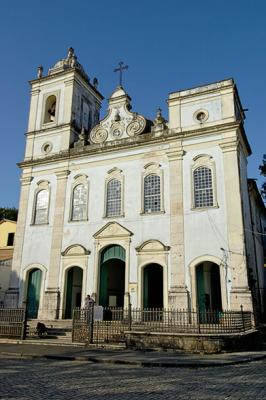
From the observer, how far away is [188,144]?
20.0 m

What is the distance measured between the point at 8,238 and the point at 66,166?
1259 centimetres

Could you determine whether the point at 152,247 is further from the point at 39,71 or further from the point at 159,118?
the point at 39,71

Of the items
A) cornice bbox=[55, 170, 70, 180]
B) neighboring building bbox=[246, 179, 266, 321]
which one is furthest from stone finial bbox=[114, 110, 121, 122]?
neighboring building bbox=[246, 179, 266, 321]

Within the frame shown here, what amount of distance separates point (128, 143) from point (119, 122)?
2063 millimetres

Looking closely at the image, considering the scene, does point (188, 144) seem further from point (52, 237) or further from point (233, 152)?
point (52, 237)

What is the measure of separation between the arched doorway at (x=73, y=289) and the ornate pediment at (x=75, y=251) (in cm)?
97

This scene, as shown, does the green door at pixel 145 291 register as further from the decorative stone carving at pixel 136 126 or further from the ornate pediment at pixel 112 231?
the decorative stone carving at pixel 136 126

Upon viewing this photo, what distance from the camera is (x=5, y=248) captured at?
104 feet

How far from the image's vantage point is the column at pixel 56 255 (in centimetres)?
2025

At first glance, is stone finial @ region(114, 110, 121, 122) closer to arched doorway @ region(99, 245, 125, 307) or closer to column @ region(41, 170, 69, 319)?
column @ region(41, 170, 69, 319)

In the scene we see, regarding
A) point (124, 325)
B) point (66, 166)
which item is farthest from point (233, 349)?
point (66, 166)

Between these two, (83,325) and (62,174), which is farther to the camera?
(62,174)

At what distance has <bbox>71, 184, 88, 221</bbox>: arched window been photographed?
2167 centimetres

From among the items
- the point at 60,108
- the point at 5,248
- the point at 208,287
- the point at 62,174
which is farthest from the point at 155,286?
the point at 5,248
